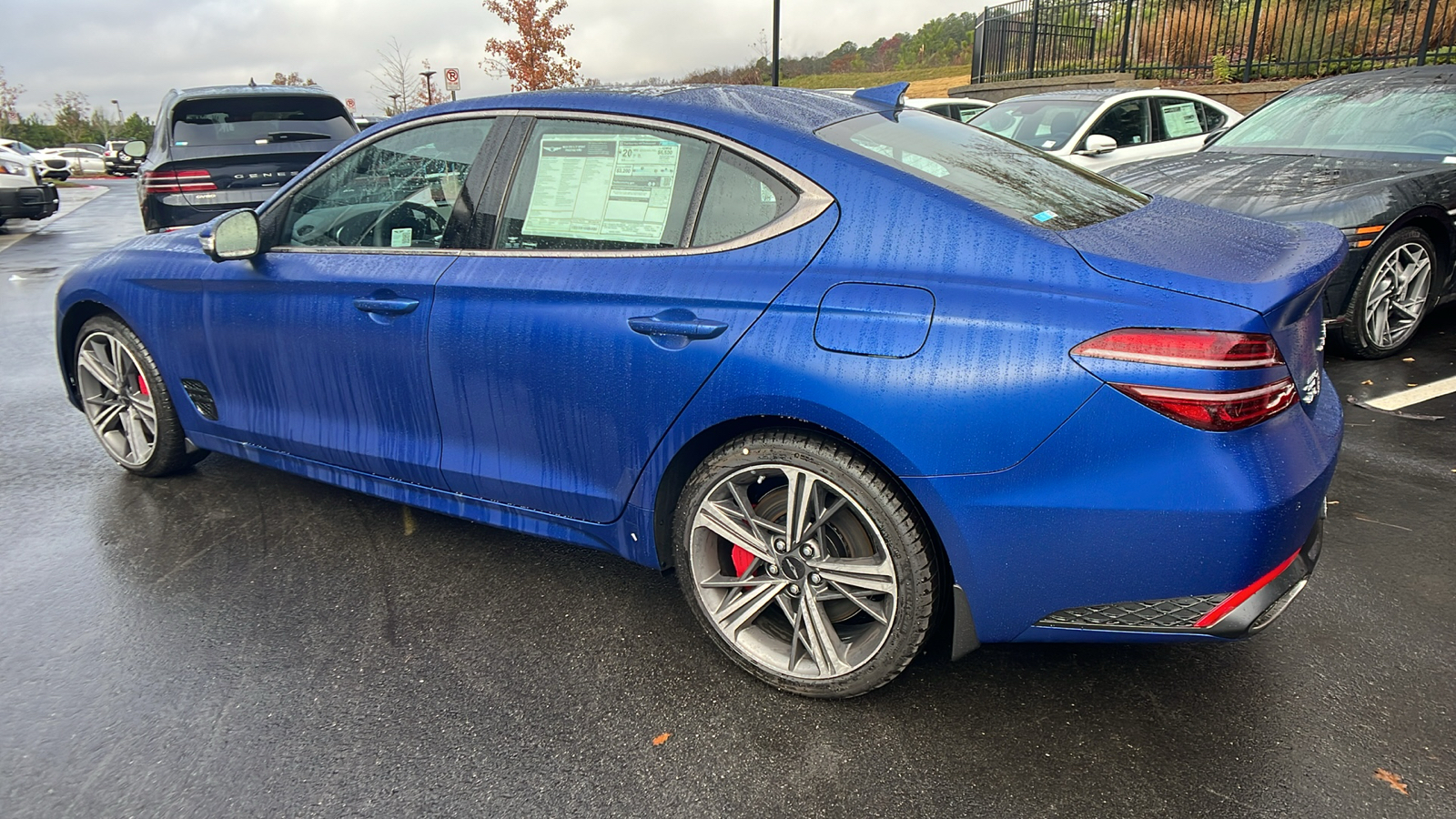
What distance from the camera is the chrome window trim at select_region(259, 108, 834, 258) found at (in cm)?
244

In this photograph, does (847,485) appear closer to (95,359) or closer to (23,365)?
(95,359)

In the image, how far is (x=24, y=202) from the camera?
15.0 meters

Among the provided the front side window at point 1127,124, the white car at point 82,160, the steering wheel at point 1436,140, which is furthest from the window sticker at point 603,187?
the white car at point 82,160

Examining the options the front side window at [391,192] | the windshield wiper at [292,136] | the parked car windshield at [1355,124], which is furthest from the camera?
the windshield wiper at [292,136]

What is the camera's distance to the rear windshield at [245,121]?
8.38m

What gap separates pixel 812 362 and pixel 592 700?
44.0 inches

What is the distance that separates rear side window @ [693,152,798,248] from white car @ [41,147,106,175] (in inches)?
1776

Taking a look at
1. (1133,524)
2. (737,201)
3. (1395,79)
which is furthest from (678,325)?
(1395,79)

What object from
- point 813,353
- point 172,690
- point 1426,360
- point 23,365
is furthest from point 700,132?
point 23,365

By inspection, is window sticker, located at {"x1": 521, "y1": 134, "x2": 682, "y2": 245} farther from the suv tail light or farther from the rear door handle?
the suv tail light

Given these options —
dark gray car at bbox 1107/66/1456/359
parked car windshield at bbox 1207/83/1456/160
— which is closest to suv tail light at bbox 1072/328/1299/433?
dark gray car at bbox 1107/66/1456/359

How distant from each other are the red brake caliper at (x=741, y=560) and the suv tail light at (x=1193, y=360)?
3.49 feet

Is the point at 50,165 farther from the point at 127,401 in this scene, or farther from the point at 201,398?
the point at 201,398

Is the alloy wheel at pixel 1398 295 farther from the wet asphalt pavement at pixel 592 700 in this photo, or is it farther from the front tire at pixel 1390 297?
the wet asphalt pavement at pixel 592 700
